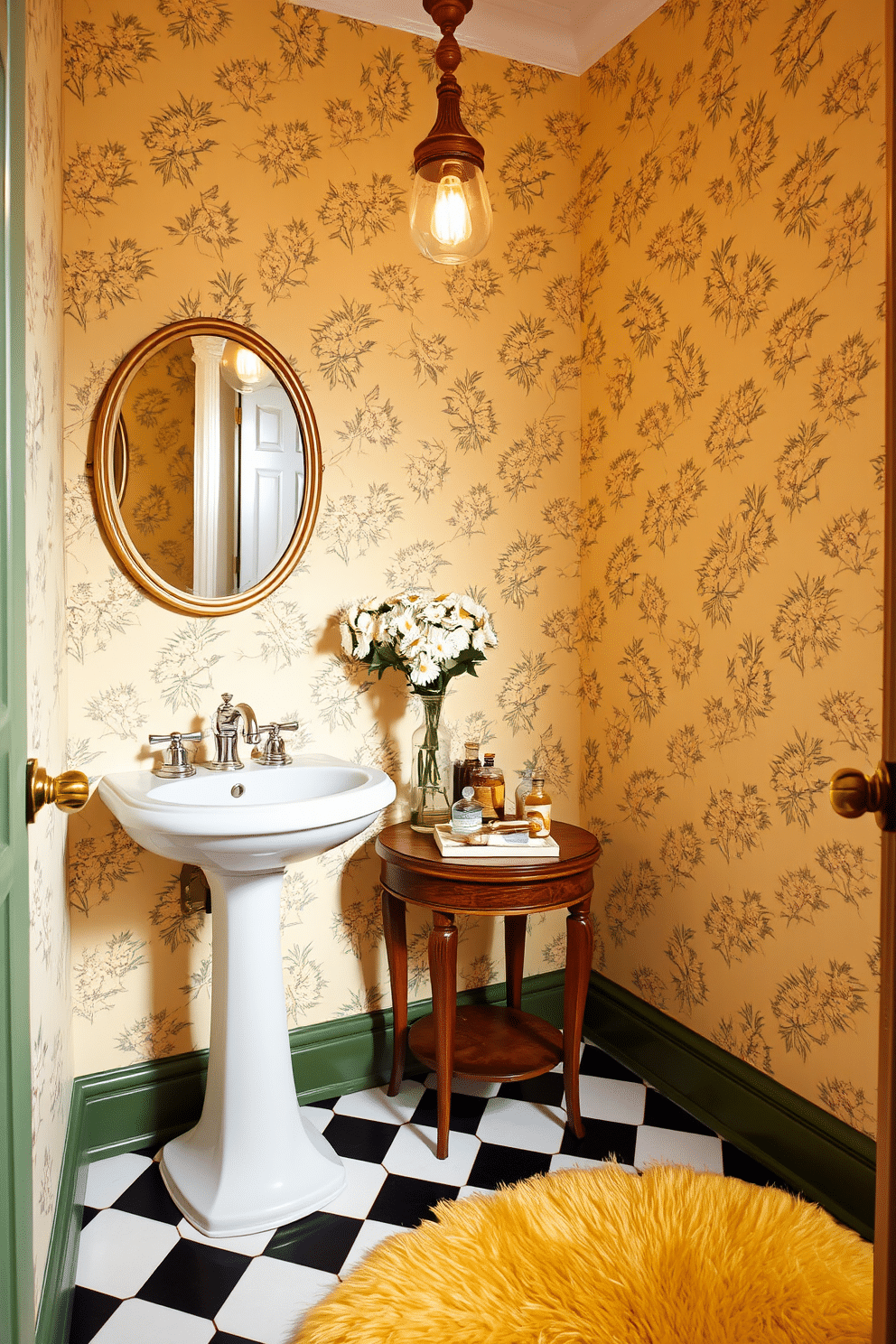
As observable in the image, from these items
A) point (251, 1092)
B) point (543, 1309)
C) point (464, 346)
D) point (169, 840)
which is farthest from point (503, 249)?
point (543, 1309)

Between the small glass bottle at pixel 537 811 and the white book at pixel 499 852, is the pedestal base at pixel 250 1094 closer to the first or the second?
the white book at pixel 499 852

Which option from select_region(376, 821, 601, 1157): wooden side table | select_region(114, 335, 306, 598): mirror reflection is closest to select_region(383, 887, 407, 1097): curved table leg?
select_region(376, 821, 601, 1157): wooden side table

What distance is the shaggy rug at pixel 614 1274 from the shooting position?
4.48 feet

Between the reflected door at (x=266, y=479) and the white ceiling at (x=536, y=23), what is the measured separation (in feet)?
3.22

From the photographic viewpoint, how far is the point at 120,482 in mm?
1918

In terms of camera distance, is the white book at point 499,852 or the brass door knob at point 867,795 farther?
the white book at point 499,852


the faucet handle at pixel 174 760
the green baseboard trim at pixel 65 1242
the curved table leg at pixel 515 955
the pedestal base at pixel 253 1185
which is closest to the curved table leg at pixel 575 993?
the curved table leg at pixel 515 955

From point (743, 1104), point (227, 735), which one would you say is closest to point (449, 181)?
point (227, 735)

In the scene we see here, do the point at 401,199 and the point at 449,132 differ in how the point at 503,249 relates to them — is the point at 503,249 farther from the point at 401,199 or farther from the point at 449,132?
the point at 449,132

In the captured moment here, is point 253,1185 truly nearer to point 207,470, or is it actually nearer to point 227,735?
point 227,735

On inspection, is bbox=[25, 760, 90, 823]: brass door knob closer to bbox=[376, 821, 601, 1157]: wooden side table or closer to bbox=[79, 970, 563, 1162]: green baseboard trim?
bbox=[376, 821, 601, 1157]: wooden side table

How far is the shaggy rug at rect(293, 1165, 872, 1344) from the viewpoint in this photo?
4.48 feet

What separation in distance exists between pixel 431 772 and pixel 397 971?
0.49 metres

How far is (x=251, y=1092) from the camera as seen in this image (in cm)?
173
